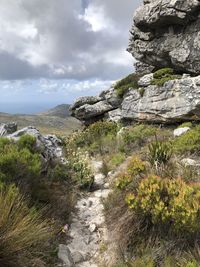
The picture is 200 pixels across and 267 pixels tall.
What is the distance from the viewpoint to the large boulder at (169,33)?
602 inches

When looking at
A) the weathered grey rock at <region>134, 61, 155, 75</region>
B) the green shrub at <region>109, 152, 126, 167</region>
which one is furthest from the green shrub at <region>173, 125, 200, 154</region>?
the weathered grey rock at <region>134, 61, 155, 75</region>

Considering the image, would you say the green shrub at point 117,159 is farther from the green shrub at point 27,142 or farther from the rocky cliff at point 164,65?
the rocky cliff at point 164,65

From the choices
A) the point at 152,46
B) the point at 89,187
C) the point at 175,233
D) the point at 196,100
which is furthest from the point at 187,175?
the point at 152,46

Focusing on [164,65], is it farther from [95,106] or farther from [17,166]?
[17,166]

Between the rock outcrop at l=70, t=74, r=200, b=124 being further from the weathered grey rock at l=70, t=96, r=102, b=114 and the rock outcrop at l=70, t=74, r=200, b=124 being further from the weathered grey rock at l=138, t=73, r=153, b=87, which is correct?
the weathered grey rock at l=70, t=96, r=102, b=114

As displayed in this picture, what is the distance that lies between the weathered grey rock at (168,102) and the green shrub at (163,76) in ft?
0.87

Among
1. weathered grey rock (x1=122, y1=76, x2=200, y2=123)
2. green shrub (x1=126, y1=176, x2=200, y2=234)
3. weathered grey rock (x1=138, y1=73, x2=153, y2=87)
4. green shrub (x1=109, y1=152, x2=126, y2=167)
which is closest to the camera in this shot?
green shrub (x1=126, y1=176, x2=200, y2=234)

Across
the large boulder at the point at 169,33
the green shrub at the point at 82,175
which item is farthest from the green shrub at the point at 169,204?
the large boulder at the point at 169,33

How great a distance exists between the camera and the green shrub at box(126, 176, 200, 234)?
4758mm

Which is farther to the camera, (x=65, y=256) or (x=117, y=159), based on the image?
(x=117, y=159)

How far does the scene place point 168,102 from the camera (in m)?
15.3

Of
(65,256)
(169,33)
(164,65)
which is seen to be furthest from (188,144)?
(164,65)

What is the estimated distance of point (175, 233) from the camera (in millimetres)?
5184

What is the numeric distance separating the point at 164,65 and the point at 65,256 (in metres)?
14.9
